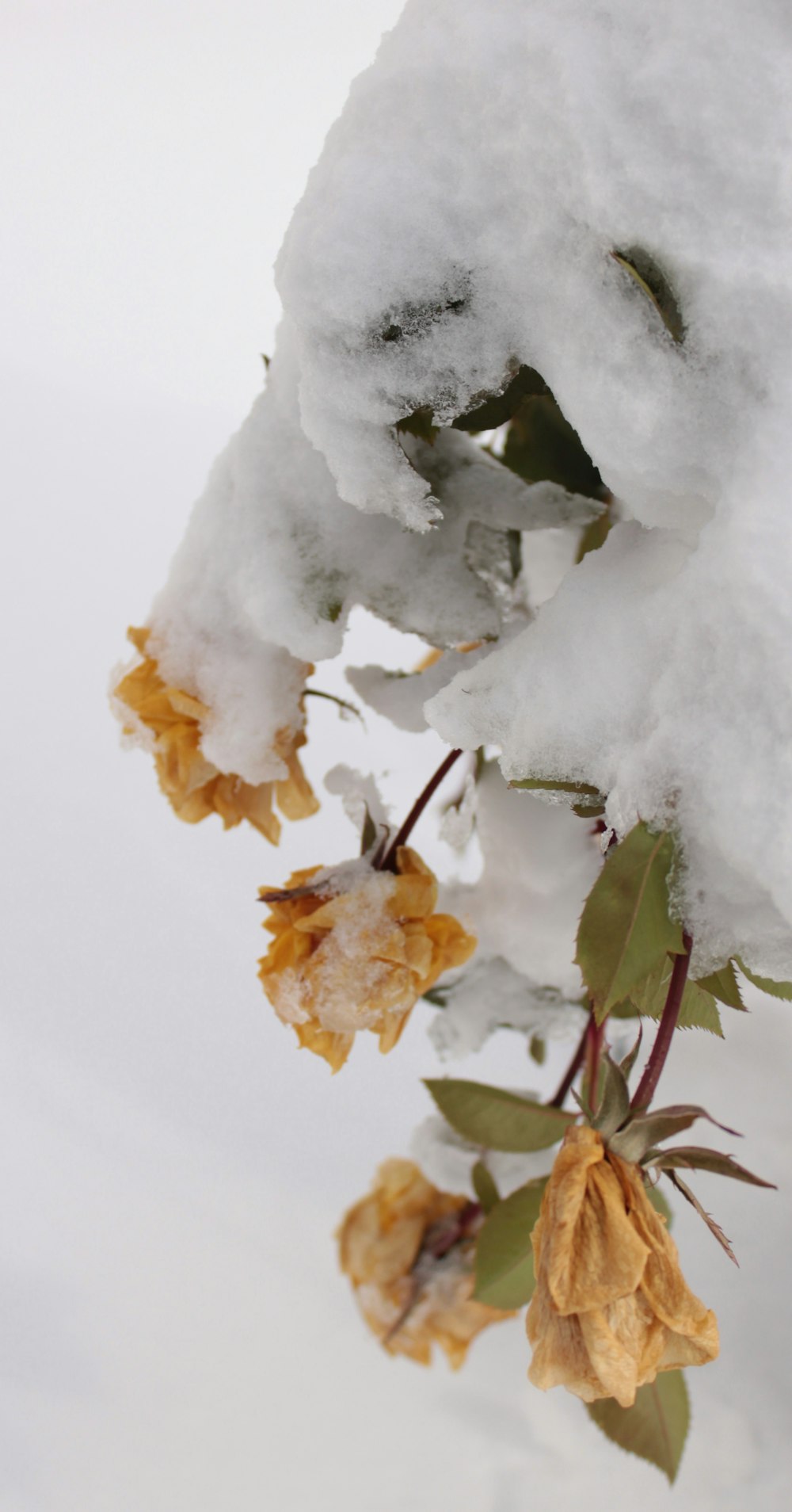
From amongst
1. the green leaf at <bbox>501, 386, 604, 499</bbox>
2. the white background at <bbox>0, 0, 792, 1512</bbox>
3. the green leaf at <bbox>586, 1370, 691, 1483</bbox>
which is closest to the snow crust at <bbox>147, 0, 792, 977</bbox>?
the green leaf at <bbox>501, 386, 604, 499</bbox>

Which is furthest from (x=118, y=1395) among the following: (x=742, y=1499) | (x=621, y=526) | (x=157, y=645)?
(x=621, y=526)

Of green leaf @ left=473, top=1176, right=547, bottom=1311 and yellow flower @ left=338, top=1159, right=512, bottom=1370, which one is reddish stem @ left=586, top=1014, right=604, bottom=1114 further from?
yellow flower @ left=338, top=1159, right=512, bottom=1370

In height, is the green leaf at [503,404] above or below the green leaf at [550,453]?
below

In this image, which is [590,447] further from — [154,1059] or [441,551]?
[154,1059]

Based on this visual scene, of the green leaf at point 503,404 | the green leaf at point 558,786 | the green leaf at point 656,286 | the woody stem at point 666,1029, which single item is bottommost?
the woody stem at point 666,1029

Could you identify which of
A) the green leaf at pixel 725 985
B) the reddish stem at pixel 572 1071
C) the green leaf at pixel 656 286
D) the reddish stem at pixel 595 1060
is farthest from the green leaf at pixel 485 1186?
the green leaf at pixel 656 286

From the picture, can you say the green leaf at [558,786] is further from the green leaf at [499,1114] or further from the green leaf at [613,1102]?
the green leaf at [499,1114]

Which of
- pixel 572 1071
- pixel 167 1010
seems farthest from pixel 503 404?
pixel 167 1010

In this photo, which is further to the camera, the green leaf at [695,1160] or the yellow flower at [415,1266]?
the yellow flower at [415,1266]
